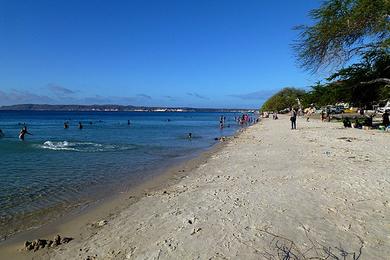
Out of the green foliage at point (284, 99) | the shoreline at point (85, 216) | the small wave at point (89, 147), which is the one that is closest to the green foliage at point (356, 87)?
the small wave at point (89, 147)

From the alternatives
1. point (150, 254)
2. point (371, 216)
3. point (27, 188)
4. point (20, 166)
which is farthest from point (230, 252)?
point (20, 166)

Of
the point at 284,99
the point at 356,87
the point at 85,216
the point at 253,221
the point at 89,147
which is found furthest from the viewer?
the point at 284,99

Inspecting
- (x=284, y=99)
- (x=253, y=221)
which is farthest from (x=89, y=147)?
(x=284, y=99)

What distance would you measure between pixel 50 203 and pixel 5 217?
1.48 metres

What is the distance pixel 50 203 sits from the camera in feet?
34.4

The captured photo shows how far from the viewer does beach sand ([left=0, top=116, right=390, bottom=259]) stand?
18.7ft

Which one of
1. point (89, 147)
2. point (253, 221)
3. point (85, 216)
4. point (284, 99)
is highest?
point (284, 99)

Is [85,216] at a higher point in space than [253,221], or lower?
lower

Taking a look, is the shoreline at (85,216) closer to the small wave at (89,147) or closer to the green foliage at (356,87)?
the small wave at (89,147)

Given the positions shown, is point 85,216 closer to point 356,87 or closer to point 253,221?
point 253,221

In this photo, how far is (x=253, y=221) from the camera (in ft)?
22.7

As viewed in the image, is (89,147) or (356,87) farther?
(356,87)

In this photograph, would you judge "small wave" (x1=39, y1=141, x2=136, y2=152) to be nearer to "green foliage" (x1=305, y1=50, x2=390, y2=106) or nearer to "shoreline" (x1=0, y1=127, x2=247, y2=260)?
"shoreline" (x1=0, y1=127, x2=247, y2=260)

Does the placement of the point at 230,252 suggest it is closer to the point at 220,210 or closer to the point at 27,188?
the point at 220,210
